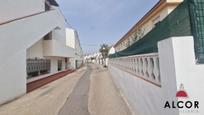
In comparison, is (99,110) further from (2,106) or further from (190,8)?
(190,8)

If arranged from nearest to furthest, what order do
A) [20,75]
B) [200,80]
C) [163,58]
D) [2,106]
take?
[200,80] < [163,58] < [2,106] < [20,75]

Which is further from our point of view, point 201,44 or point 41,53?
point 41,53

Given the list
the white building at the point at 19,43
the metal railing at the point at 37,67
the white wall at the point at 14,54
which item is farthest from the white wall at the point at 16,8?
→ the metal railing at the point at 37,67

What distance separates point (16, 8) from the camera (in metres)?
12.0

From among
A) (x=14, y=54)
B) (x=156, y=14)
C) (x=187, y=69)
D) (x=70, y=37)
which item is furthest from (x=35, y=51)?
(x=70, y=37)

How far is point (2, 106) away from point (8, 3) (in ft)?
21.1

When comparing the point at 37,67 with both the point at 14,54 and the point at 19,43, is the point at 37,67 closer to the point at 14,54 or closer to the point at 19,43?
the point at 19,43

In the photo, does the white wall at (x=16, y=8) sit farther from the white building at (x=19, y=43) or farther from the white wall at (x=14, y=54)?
the white wall at (x=14, y=54)

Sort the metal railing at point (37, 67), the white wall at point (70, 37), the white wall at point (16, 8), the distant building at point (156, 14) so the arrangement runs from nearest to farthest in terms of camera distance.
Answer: the white wall at point (16, 8), the distant building at point (156, 14), the metal railing at point (37, 67), the white wall at point (70, 37)

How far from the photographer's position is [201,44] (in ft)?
8.07

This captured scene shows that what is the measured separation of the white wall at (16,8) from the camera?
10.7 meters

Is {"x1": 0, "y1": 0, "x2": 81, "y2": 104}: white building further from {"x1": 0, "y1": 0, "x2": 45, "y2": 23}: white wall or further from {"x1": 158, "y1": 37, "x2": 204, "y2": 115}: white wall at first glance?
{"x1": 158, "y1": 37, "x2": 204, "y2": 115}: white wall

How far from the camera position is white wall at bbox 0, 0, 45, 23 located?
10659mm

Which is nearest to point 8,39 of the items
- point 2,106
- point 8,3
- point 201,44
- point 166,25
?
point 2,106
